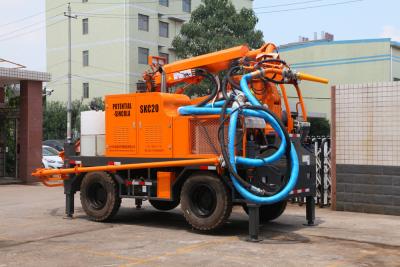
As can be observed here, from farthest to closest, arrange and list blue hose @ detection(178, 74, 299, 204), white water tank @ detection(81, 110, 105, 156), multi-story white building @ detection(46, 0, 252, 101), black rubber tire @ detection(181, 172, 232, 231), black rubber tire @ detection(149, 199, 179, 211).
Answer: multi-story white building @ detection(46, 0, 252, 101)
black rubber tire @ detection(149, 199, 179, 211)
white water tank @ detection(81, 110, 105, 156)
black rubber tire @ detection(181, 172, 232, 231)
blue hose @ detection(178, 74, 299, 204)

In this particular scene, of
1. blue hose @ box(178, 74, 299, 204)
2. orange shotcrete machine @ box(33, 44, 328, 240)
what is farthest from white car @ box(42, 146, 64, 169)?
blue hose @ box(178, 74, 299, 204)

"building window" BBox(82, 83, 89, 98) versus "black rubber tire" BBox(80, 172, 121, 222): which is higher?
"building window" BBox(82, 83, 89, 98)

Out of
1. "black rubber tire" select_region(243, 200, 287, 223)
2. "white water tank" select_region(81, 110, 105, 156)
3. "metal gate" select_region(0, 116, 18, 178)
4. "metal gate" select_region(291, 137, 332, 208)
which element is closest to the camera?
"black rubber tire" select_region(243, 200, 287, 223)

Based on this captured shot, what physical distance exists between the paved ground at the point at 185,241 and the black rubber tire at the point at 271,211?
184 millimetres

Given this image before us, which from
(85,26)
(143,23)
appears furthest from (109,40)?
(85,26)

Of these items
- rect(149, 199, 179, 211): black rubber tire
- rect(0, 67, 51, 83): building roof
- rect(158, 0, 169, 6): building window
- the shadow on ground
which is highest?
rect(158, 0, 169, 6): building window

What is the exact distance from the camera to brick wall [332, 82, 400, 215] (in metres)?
12.1

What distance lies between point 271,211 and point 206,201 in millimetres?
1953

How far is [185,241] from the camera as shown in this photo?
9.05 m

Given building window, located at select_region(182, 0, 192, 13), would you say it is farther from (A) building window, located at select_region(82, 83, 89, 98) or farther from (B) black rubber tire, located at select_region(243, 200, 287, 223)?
(B) black rubber tire, located at select_region(243, 200, 287, 223)

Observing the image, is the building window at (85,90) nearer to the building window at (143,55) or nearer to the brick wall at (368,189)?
the building window at (143,55)

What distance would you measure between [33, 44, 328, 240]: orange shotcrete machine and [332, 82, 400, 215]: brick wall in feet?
7.60

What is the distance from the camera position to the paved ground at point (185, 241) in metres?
7.65

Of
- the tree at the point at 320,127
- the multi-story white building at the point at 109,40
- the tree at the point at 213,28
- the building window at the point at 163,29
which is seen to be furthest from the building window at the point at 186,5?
the tree at the point at 320,127
